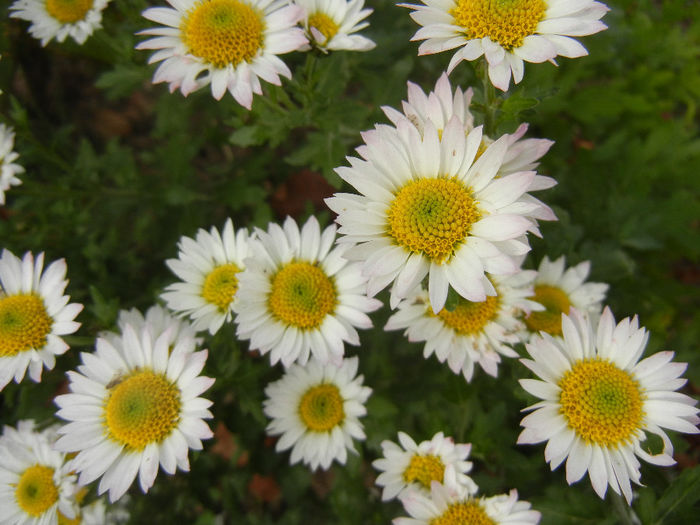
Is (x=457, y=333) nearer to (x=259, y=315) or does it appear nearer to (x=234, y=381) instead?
(x=259, y=315)

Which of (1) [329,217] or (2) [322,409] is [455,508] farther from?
(1) [329,217]

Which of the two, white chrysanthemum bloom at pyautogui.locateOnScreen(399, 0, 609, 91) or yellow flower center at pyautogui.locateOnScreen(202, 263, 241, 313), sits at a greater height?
white chrysanthemum bloom at pyautogui.locateOnScreen(399, 0, 609, 91)

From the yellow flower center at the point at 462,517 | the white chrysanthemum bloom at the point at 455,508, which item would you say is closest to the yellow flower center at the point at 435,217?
the white chrysanthemum bloom at the point at 455,508

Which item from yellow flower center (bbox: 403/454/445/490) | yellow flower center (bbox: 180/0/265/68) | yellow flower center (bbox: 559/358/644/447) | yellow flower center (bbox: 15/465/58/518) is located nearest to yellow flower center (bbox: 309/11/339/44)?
yellow flower center (bbox: 180/0/265/68)

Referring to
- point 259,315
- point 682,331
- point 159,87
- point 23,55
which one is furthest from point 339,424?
point 23,55

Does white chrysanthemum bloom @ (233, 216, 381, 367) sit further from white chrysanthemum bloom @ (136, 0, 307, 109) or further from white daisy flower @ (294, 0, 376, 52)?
white daisy flower @ (294, 0, 376, 52)

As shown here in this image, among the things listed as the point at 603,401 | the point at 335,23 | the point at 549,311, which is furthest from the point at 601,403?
the point at 335,23
